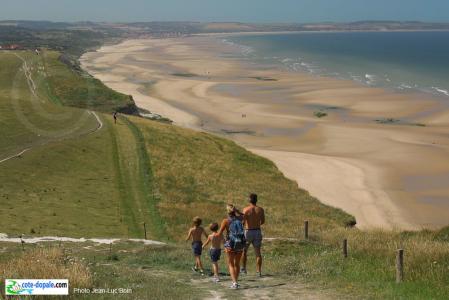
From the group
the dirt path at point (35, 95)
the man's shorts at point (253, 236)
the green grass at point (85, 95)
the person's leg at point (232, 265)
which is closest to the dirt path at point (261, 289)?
the person's leg at point (232, 265)

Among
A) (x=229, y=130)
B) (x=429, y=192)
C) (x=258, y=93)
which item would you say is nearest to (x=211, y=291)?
(x=429, y=192)

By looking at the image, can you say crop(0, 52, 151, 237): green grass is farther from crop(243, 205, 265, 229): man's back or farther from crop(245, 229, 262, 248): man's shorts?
crop(243, 205, 265, 229): man's back

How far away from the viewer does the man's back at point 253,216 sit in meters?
14.0

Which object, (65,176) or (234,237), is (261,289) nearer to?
(234,237)

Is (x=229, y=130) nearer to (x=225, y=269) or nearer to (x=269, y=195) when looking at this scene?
(x=269, y=195)

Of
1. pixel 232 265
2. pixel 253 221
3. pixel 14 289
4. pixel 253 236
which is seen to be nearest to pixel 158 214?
pixel 253 236

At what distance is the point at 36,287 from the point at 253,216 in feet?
18.3

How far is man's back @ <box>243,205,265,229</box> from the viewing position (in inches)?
551

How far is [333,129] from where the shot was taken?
61.3 meters

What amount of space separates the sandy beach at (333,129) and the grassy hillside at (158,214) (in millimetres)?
4858

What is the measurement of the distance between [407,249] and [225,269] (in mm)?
5002

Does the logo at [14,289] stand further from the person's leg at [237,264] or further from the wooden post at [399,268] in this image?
the wooden post at [399,268]

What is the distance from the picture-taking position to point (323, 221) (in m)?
29.1

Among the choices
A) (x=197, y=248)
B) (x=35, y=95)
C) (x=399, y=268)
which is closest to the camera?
(x=399, y=268)
